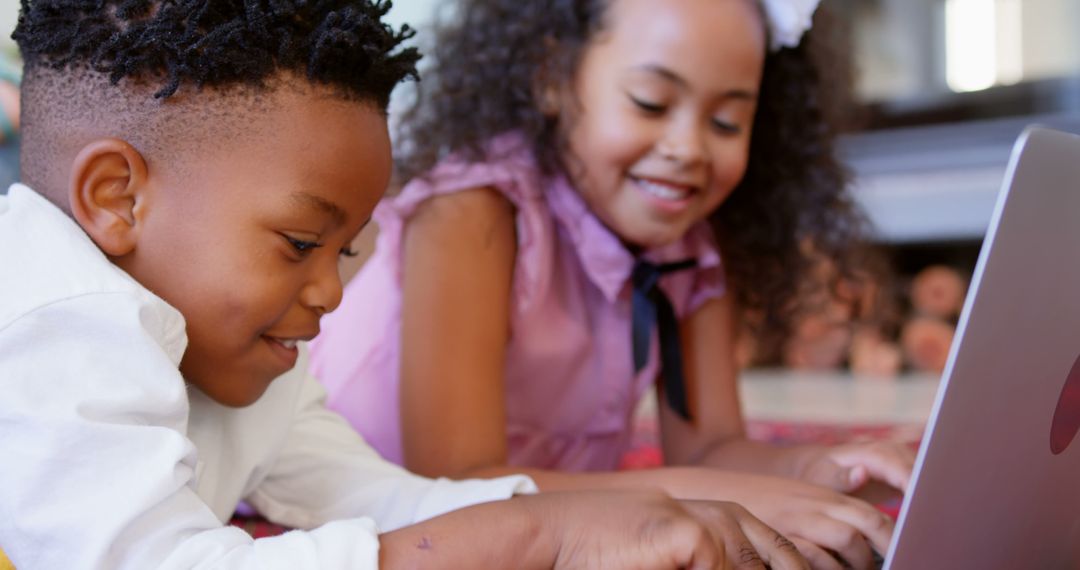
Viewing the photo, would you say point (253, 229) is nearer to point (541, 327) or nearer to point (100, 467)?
point (100, 467)

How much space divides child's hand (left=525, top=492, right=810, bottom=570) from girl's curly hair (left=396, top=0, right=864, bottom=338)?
597 millimetres

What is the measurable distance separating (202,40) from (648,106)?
514 millimetres

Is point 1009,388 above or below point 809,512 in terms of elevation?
above

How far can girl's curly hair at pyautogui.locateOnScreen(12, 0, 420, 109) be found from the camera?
634 mm

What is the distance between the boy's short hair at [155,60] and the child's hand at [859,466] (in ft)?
1.82

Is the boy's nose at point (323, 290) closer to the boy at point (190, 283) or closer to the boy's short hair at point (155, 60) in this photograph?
the boy at point (190, 283)

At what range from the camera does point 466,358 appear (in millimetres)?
1001

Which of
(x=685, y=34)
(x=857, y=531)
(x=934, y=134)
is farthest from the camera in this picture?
(x=934, y=134)

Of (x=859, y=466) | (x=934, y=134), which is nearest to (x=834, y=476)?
(x=859, y=466)

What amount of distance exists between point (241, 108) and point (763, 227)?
0.83 m

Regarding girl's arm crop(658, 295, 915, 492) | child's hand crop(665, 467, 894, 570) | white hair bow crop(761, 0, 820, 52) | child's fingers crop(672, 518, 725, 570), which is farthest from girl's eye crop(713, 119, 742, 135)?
child's fingers crop(672, 518, 725, 570)

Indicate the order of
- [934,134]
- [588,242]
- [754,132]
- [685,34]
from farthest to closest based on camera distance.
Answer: [934,134] → [754,132] → [588,242] → [685,34]

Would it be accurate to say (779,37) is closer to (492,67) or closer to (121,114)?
(492,67)

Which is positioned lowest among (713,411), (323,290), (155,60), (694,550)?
(713,411)
